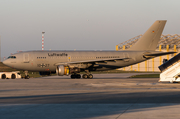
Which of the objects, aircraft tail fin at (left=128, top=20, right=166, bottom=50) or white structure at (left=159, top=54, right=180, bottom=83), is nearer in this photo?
white structure at (left=159, top=54, right=180, bottom=83)

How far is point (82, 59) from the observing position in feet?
134

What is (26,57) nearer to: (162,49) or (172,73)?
(172,73)

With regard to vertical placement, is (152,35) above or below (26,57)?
above

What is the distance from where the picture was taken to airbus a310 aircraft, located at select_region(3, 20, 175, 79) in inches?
1519

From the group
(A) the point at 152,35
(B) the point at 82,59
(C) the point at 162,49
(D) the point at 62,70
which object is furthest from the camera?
(C) the point at 162,49

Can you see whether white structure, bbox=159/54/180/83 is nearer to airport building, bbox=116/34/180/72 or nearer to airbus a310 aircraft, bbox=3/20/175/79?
airbus a310 aircraft, bbox=3/20/175/79

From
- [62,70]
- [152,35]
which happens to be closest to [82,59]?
[62,70]

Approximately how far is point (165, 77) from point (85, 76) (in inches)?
560

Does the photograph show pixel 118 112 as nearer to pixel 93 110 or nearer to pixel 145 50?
pixel 93 110

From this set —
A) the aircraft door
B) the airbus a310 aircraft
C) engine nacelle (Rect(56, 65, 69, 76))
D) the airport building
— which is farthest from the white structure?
the airport building

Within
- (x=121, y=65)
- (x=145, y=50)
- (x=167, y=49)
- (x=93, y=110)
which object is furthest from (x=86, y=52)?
(x=167, y=49)

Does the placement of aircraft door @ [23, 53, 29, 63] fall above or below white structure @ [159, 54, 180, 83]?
above

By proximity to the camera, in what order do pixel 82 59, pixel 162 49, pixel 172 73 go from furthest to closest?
pixel 162 49 → pixel 82 59 → pixel 172 73

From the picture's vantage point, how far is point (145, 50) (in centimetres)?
4309
